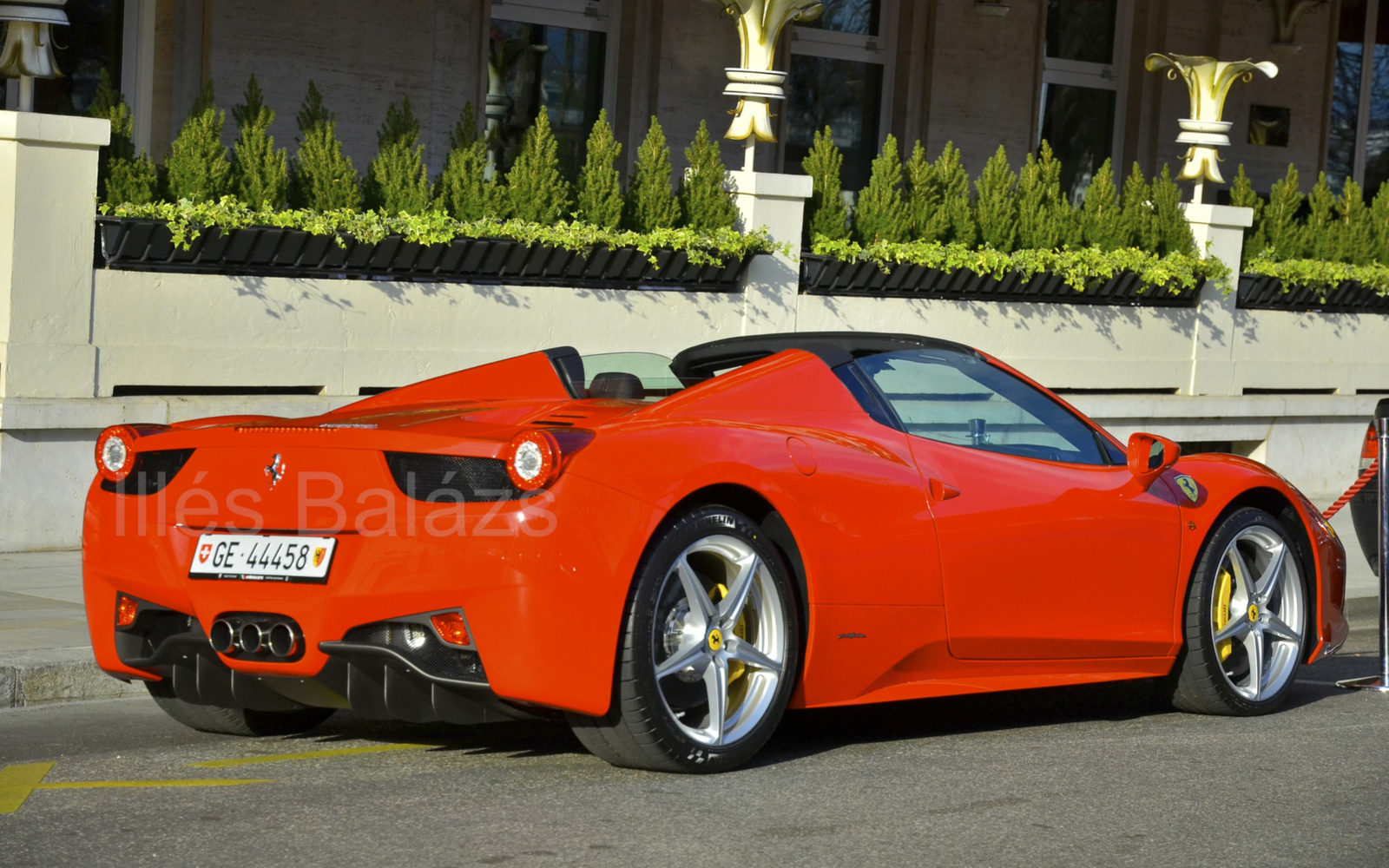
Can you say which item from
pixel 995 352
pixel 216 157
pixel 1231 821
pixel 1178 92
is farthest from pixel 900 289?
pixel 1231 821

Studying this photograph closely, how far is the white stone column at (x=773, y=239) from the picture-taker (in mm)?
12445

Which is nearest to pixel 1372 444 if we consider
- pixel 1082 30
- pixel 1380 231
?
pixel 1380 231

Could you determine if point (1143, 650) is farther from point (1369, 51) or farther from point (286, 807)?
point (1369, 51)

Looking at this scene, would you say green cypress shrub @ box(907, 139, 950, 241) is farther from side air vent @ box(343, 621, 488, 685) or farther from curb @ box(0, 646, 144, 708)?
side air vent @ box(343, 621, 488, 685)

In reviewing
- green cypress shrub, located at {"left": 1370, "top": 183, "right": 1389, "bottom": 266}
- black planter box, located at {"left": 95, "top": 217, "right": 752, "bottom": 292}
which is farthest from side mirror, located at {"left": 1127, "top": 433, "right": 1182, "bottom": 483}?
green cypress shrub, located at {"left": 1370, "top": 183, "right": 1389, "bottom": 266}

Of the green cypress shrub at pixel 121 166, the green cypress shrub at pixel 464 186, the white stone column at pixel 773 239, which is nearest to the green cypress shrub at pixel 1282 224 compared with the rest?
the white stone column at pixel 773 239

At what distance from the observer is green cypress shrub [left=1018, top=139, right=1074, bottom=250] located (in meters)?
14.1

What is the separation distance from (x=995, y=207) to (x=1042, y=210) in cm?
50

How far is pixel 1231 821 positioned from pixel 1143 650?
1.47 metres

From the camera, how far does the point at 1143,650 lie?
6.52 m

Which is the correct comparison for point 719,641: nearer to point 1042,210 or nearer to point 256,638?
point 256,638

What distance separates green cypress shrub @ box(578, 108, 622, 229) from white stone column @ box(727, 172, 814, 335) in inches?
42.2

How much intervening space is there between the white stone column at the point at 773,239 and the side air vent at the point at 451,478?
24.4 ft

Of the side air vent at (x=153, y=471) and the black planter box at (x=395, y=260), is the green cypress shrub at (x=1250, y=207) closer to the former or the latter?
the black planter box at (x=395, y=260)
